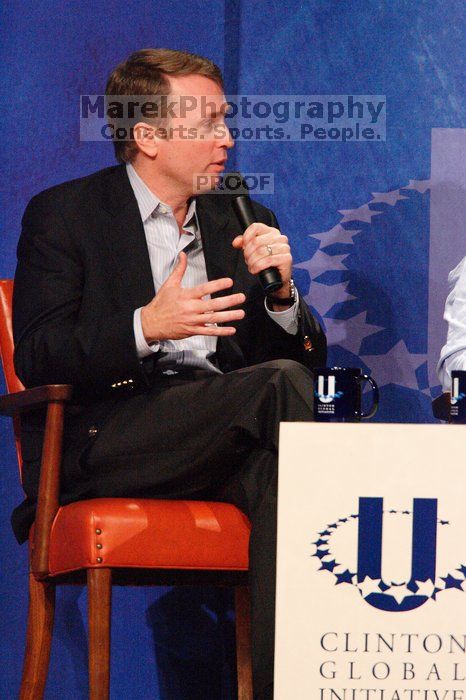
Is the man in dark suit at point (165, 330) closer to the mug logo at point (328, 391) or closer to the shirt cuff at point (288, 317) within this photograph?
the shirt cuff at point (288, 317)

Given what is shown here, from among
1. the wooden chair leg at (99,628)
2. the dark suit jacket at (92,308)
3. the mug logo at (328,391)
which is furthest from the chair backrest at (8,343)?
the mug logo at (328,391)

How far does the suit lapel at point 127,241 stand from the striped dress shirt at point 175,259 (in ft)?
0.15

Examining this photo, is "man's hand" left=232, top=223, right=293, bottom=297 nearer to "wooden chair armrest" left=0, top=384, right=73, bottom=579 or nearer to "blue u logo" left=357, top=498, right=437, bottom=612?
"wooden chair armrest" left=0, top=384, right=73, bottom=579

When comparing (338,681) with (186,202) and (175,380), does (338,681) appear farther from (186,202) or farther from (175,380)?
(186,202)

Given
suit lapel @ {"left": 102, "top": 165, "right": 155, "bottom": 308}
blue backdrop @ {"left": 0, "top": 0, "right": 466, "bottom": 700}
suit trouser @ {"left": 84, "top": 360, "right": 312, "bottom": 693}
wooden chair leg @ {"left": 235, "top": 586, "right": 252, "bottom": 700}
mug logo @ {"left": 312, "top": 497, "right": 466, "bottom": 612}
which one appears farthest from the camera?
blue backdrop @ {"left": 0, "top": 0, "right": 466, "bottom": 700}

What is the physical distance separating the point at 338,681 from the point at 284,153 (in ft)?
5.82

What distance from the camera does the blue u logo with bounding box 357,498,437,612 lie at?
153 centimetres

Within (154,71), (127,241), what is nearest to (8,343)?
(127,241)

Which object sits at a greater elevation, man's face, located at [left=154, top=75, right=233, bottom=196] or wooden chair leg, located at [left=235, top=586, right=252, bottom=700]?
man's face, located at [left=154, top=75, right=233, bottom=196]

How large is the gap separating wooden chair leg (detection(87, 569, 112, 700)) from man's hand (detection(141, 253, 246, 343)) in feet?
1.56

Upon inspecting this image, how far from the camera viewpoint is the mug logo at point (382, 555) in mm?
1533

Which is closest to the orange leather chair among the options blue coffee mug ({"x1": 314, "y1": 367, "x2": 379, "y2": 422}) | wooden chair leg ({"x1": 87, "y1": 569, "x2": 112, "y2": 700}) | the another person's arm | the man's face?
wooden chair leg ({"x1": 87, "y1": 569, "x2": 112, "y2": 700})

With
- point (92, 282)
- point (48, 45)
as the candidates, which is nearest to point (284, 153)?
point (48, 45)

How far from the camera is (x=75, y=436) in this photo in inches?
85.7
